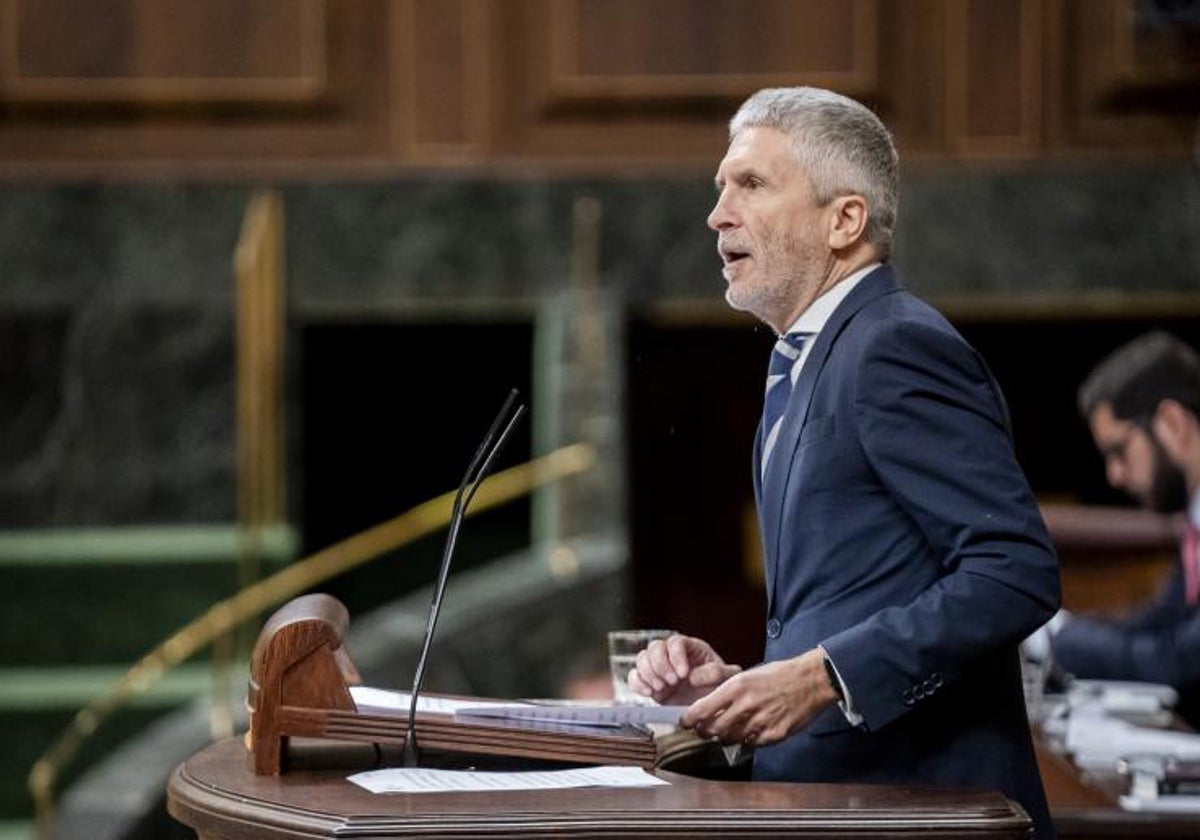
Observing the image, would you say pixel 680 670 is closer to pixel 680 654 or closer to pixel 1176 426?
pixel 680 654

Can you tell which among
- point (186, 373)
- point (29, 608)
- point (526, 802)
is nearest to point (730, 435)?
point (186, 373)

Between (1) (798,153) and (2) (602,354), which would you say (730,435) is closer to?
(2) (602,354)

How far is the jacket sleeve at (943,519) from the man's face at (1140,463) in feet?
8.26

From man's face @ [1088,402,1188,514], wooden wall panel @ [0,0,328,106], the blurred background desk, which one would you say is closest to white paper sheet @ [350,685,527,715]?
the blurred background desk

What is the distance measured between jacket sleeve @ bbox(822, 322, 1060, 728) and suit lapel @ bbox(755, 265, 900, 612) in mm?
95

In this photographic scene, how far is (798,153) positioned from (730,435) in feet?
14.6

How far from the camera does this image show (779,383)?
2281 millimetres

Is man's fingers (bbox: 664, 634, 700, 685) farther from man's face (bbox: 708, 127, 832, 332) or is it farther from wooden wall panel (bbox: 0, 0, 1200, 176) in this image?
wooden wall panel (bbox: 0, 0, 1200, 176)

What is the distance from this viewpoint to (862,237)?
2.21m

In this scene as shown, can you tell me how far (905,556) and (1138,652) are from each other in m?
2.10

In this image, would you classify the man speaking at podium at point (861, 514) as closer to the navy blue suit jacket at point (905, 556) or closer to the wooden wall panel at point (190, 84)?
the navy blue suit jacket at point (905, 556)

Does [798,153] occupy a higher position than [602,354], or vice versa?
[798,153]

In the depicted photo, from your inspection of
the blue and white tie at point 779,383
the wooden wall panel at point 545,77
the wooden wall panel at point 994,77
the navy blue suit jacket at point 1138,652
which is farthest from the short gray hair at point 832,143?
the wooden wall panel at point 994,77

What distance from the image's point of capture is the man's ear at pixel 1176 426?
4.43 metres
